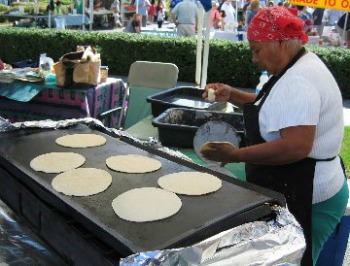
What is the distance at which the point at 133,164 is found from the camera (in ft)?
6.07

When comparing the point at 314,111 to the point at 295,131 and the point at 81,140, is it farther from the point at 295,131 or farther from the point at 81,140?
the point at 81,140

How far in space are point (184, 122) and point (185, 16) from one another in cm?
760

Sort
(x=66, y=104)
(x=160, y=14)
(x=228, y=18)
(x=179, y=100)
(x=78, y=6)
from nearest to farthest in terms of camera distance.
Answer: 1. (x=179, y=100)
2. (x=66, y=104)
3. (x=228, y=18)
4. (x=78, y=6)
5. (x=160, y=14)

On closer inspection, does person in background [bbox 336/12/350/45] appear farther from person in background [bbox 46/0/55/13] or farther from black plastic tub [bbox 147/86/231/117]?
person in background [bbox 46/0/55/13]

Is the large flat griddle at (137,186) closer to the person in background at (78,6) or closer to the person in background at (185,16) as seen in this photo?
the person in background at (185,16)

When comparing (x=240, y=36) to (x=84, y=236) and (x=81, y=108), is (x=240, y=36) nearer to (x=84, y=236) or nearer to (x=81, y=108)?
(x=81, y=108)

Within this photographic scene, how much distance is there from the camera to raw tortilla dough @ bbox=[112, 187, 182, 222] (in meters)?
1.44

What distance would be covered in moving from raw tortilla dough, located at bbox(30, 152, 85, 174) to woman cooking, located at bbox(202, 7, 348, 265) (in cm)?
58

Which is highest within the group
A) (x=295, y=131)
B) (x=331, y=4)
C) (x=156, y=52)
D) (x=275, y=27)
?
(x=331, y=4)

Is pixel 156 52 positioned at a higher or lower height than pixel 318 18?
lower

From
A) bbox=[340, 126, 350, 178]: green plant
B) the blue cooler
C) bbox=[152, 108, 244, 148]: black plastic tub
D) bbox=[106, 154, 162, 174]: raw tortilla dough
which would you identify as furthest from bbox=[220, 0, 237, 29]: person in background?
bbox=[106, 154, 162, 174]: raw tortilla dough

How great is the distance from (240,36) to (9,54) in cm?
556

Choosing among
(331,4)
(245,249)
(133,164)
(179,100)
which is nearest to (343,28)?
(331,4)

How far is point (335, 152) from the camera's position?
6.23ft
